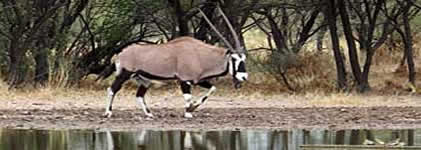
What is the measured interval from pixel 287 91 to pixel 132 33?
5.94 m

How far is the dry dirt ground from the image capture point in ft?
54.2

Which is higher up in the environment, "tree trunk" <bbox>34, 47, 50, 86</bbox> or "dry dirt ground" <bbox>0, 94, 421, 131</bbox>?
"tree trunk" <bbox>34, 47, 50, 86</bbox>

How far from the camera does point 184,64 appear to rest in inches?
698

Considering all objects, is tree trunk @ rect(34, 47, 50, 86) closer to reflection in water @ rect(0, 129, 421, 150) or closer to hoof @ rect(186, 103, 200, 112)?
hoof @ rect(186, 103, 200, 112)

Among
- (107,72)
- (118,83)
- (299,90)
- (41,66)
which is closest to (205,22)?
(107,72)

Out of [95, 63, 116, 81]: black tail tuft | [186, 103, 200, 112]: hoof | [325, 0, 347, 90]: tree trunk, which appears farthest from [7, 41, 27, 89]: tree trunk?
[186, 103, 200, 112]: hoof

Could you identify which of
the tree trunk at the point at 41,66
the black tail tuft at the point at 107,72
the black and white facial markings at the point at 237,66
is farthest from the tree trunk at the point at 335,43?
the black and white facial markings at the point at 237,66

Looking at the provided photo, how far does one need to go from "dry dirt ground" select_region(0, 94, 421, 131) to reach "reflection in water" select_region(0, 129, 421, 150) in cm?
96

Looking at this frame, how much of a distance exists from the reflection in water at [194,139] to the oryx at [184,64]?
2.52 meters

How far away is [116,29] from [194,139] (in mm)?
15909

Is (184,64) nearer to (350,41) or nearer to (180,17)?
(350,41)

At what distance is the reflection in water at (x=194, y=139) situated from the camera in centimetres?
1285

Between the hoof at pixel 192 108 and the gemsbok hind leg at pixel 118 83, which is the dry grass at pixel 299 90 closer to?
the hoof at pixel 192 108

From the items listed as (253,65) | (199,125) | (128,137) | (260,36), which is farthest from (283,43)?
(128,137)
